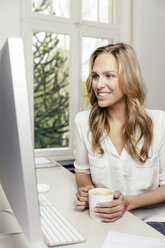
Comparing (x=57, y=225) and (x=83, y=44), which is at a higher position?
(x=83, y=44)

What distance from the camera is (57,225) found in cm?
79

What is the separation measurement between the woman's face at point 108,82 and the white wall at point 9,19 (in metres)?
1.06

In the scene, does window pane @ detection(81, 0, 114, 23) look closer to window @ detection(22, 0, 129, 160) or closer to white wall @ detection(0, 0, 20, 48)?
window @ detection(22, 0, 129, 160)

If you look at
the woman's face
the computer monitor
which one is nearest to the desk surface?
the computer monitor

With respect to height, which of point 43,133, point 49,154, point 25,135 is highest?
point 25,135

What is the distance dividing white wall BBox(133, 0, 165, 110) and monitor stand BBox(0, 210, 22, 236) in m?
2.01

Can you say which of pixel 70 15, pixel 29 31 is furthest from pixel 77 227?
pixel 70 15

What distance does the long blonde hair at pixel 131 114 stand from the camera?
1.24m

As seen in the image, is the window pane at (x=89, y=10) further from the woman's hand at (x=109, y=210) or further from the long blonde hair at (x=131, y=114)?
the woman's hand at (x=109, y=210)

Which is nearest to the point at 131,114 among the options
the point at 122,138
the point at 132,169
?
the point at 122,138

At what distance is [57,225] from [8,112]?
44 centimetres

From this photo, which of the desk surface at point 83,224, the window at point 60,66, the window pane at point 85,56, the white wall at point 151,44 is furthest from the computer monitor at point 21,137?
the white wall at point 151,44

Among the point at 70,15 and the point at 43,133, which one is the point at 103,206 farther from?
the point at 70,15

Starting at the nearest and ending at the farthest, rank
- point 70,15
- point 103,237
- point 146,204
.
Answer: point 103,237 → point 146,204 → point 70,15
